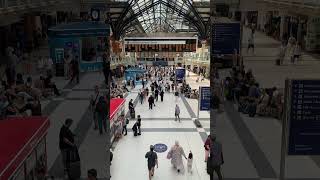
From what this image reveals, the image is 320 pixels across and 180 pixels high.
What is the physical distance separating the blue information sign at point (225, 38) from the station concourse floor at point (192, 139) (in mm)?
1719

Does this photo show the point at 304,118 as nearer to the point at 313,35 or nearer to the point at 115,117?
the point at 115,117

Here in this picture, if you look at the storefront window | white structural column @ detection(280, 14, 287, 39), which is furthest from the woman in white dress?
white structural column @ detection(280, 14, 287, 39)

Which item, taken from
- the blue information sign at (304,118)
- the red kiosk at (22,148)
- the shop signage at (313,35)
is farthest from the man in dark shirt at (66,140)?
the shop signage at (313,35)

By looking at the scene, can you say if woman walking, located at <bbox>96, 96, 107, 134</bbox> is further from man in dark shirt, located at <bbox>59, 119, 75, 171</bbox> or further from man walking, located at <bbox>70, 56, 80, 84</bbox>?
man walking, located at <bbox>70, 56, 80, 84</bbox>

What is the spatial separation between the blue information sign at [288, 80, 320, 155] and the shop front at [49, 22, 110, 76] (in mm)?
8907

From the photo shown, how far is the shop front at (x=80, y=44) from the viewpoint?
14.7 metres

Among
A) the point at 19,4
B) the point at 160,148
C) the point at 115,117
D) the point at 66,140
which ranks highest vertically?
the point at 19,4

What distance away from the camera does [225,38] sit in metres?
16.4

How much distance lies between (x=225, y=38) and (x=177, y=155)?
5.57 meters

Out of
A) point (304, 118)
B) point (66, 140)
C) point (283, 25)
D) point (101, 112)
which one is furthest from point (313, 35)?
point (66, 140)

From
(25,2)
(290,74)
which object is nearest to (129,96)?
(25,2)

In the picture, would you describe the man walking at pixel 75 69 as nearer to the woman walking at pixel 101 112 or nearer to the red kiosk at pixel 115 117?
the red kiosk at pixel 115 117

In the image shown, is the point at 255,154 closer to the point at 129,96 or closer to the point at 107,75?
the point at 107,75

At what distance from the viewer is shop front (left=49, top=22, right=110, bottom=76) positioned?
1470 cm
